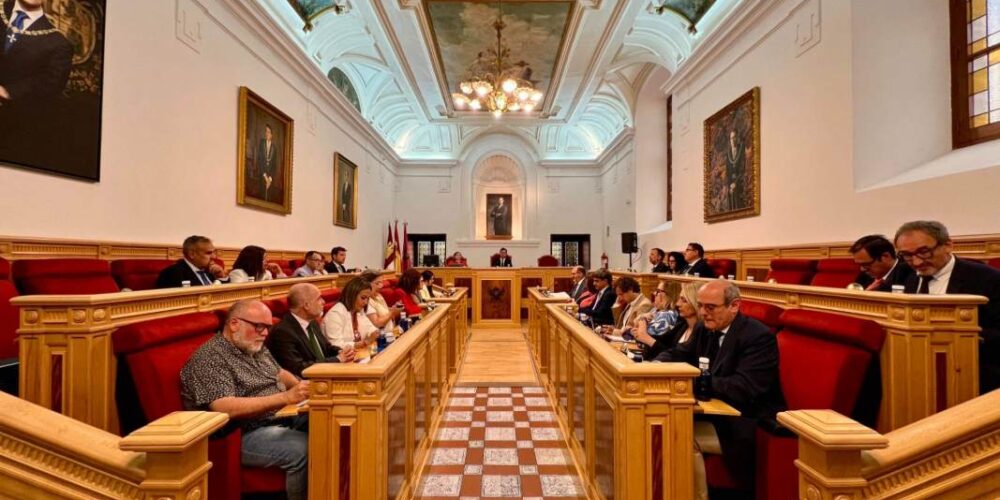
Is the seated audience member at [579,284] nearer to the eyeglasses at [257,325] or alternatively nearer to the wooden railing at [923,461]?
the eyeglasses at [257,325]

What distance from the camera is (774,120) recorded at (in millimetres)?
6457

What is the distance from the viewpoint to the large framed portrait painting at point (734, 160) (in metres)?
A: 6.84

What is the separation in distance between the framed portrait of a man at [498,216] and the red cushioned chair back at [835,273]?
Answer: 41.3 ft

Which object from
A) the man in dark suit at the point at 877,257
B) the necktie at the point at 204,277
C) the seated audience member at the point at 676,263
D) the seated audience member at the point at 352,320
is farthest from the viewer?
the seated audience member at the point at 676,263

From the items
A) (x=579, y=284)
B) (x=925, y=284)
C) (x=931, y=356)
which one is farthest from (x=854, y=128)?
(x=579, y=284)

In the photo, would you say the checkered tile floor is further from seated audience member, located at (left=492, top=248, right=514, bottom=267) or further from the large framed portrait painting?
seated audience member, located at (left=492, top=248, right=514, bottom=267)

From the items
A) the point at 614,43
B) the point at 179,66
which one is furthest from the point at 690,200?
the point at 179,66

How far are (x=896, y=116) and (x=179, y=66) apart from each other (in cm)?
805

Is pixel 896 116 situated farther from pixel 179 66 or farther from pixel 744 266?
pixel 179 66

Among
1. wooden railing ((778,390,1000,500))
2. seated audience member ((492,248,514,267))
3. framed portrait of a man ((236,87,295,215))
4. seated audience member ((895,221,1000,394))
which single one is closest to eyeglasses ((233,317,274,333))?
wooden railing ((778,390,1000,500))

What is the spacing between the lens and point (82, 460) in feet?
4.33

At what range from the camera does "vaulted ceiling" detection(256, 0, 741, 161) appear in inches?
315

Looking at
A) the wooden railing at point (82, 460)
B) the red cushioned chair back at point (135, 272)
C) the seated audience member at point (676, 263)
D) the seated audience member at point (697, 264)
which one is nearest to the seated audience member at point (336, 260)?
the red cushioned chair back at point (135, 272)

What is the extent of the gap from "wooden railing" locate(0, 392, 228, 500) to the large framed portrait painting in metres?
7.26
